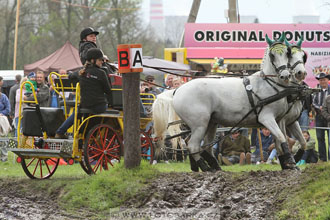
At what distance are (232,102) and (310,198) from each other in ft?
12.2

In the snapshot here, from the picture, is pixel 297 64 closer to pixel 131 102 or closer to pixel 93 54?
pixel 131 102

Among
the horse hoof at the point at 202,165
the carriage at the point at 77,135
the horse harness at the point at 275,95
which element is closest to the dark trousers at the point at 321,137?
the horse harness at the point at 275,95

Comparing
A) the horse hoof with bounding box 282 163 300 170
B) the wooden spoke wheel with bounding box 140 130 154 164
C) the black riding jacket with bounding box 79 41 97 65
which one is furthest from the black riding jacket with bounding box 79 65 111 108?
the horse hoof with bounding box 282 163 300 170

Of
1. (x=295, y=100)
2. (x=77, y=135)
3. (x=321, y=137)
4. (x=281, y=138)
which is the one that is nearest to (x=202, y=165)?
(x=281, y=138)

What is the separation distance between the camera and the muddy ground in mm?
8062

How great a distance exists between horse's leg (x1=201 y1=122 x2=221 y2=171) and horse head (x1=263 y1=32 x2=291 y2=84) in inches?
54.4

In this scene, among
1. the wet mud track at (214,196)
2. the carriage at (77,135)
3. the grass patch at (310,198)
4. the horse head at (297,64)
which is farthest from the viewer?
the horse head at (297,64)

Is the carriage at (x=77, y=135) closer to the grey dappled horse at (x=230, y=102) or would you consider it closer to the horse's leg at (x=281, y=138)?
the grey dappled horse at (x=230, y=102)

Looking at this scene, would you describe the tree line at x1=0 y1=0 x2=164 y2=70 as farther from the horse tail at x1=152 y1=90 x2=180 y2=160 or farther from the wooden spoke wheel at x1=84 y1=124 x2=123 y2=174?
the wooden spoke wheel at x1=84 y1=124 x2=123 y2=174

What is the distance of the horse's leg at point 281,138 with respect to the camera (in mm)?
10633

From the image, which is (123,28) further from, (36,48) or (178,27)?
(178,27)

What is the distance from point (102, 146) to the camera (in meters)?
10.9

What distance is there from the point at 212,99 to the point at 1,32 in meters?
45.0

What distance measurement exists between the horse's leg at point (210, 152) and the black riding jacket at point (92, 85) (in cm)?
190
